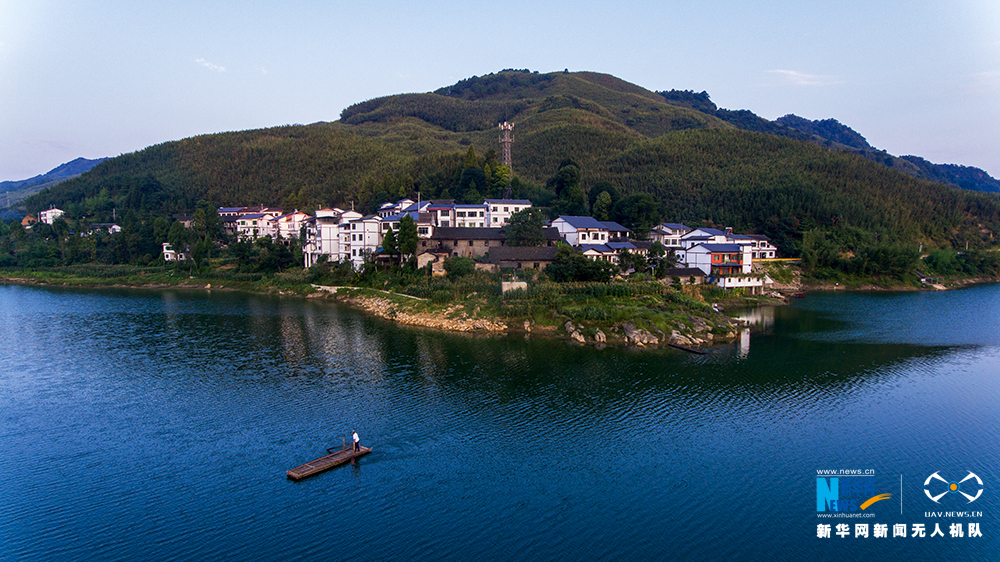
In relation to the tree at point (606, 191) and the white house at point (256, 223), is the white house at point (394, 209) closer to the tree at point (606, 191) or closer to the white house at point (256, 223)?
the white house at point (256, 223)


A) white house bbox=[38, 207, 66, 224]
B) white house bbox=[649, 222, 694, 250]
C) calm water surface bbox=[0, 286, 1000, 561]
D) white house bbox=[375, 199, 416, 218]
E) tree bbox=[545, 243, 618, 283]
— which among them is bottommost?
calm water surface bbox=[0, 286, 1000, 561]

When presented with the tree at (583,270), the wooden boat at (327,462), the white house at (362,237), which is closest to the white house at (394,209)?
the white house at (362,237)

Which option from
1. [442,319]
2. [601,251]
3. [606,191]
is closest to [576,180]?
[606,191]

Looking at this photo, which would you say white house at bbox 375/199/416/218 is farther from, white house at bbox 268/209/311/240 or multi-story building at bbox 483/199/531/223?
white house at bbox 268/209/311/240

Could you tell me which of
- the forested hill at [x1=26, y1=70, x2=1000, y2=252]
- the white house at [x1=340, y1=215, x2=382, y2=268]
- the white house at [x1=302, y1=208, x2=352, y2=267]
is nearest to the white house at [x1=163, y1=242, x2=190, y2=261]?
the white house at [x1=302, y1=208, x2=352, y2=267]

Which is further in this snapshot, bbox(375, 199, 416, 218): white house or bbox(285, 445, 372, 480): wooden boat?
bbox(375, 199, 416, 218): white house

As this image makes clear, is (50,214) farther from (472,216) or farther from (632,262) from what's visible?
(632,262)

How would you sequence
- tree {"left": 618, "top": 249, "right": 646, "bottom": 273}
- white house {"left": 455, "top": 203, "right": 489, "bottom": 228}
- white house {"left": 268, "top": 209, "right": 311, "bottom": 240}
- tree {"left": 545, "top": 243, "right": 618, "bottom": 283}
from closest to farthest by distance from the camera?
tree {"left": 545, "top": 243, "right": 618, "bottom": 283}, tree {"left": 618, "top": 249, "right": 646, "bottom": 273}, white house {"left": 455, "top": 203, "right": 489, "bottom": 228}, white house {"left": 268, "top": 209, "right": 311, "bottom": 240}
